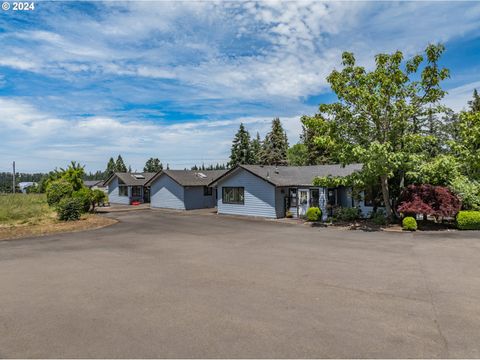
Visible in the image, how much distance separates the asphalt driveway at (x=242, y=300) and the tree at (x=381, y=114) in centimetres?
611

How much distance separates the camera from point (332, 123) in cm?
2055

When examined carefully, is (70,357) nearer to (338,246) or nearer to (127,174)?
(338,246)

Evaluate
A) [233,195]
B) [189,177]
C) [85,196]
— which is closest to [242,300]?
[233,195]

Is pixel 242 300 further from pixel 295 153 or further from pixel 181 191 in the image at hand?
pixel 295 153

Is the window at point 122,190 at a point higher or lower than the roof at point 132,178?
lower

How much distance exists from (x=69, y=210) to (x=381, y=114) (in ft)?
70.6

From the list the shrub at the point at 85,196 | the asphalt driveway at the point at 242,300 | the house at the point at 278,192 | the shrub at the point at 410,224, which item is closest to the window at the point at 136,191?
the shrub at the point at 85,196

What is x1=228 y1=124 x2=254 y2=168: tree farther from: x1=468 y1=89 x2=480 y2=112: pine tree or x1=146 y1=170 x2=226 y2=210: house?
x1=468 y1=89 x2=480 y2=112: pine tree

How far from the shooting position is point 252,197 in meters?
27.2

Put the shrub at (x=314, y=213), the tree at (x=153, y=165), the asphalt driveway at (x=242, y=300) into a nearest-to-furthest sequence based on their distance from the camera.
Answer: the asphalt driveway at (x=242, y=300) → the shrub at (x=314, y=213) → the tree at (x=153, y=165)

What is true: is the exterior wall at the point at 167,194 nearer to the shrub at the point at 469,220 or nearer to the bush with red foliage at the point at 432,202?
the bush with red foliage at the point at 432,202

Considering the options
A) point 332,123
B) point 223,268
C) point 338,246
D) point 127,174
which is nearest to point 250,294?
point 223,268

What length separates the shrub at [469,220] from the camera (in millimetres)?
17266

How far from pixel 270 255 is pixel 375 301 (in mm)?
5302
